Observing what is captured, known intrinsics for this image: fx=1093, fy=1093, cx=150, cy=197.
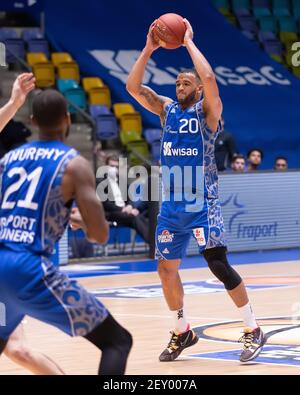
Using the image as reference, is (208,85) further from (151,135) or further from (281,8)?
(281,8)

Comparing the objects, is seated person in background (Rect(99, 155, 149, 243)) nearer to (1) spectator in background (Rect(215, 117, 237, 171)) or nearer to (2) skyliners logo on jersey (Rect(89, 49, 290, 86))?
(1) spectator in background (Rect(215, 117, 237, 171))

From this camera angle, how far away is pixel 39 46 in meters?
20.6

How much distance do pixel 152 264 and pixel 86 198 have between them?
34.8 ft

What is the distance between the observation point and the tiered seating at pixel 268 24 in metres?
25.3

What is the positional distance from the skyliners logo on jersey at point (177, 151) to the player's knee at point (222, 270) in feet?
2.46

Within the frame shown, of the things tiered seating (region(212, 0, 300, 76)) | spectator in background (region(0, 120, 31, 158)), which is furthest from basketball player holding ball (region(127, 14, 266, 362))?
tiered seating (region(212, 0, 300, 76))

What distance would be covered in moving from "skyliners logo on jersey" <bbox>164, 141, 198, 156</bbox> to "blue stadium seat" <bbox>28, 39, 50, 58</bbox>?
12530 millimetres

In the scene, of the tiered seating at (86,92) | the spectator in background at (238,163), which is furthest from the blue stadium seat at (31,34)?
the spectator in background at (238,163)

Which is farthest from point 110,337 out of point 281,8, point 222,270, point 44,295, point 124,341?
point 281,8

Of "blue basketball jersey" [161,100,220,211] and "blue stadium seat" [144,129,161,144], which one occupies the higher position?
"blue basketball jersey" [161,100,220,211]

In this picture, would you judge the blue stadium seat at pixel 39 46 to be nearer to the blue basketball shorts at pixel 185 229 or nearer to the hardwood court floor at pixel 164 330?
the hardwood court floor at pixel 164 330

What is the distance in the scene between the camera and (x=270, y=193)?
17.5 meters

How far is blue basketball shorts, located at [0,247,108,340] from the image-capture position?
204 inches
